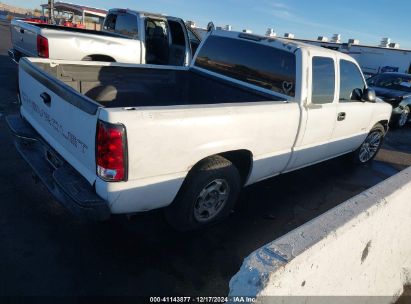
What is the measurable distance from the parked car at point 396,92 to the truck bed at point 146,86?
21.3ft

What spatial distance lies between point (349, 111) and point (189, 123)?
2.95 metres

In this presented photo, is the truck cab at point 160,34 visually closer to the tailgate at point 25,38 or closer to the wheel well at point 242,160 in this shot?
the tailgate at point 25,38

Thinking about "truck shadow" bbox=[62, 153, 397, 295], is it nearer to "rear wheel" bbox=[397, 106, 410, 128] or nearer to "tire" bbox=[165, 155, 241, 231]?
"tire" bbox=[165, 155, 241, 231]

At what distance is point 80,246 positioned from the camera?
3.13m

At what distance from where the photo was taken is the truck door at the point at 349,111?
183 inches

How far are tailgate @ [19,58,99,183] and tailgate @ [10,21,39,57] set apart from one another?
342cm

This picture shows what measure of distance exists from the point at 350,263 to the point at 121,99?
3.33 metres

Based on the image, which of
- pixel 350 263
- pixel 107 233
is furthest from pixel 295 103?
pixel 107 233

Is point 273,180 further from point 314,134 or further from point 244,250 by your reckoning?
point 244,250

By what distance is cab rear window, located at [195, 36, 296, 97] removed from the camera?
397cm

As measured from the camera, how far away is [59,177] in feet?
9.22

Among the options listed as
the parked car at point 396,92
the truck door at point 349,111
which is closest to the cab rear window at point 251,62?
the truck door at point 349,111

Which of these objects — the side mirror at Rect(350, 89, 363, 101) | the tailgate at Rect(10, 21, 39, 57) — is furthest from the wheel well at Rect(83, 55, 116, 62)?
the side mirror at Rect(350, 89, 363, 101)

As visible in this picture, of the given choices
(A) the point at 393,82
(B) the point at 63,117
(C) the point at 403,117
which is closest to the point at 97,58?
(B) the point at 63,117
